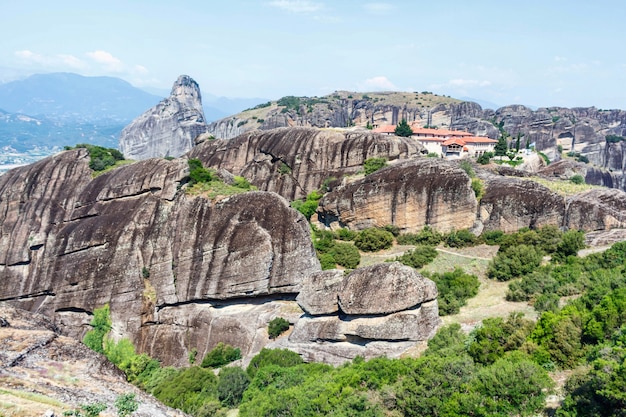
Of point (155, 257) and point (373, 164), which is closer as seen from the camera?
point (155, 257)

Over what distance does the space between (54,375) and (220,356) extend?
17840mm

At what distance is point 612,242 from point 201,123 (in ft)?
498

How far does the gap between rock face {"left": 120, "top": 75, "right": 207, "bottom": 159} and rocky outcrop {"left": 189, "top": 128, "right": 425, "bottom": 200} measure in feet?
352

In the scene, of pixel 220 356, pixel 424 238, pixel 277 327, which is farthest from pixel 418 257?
pixel 220 356

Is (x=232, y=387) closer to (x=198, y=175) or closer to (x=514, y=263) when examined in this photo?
(x=198, y=175)

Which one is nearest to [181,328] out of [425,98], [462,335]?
[462,335]

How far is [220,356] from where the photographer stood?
32281 millimetres

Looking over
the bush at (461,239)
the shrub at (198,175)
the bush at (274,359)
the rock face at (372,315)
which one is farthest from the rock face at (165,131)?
the bush at (274,359)

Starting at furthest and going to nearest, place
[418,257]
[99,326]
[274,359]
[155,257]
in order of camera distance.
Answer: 1. [418,257]
2. [155,257]
3. [99,326]
4. [274,359]

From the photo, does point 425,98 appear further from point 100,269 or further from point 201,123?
point 100,269

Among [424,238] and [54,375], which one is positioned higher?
[54,375]

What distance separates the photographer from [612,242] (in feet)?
126

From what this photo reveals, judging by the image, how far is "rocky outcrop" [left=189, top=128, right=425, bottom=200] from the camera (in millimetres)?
55875

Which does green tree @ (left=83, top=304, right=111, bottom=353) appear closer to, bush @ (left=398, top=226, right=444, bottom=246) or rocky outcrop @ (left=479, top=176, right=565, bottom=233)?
bush @ (left=398, top=226, right=444, bottom=246)
